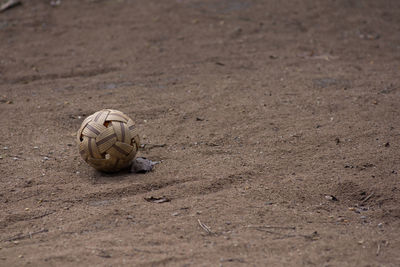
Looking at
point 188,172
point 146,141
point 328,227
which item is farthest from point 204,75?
point 328,227

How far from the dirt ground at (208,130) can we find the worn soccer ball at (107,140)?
220 millimetres

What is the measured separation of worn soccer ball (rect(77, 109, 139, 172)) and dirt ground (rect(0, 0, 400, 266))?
22 centimetres

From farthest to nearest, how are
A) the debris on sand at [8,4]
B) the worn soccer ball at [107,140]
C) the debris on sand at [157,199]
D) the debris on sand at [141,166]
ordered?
1. the debris on sand at [8,4]
2. the debris on sand at [141,166]
3. the worn soccer ball at [107,140]
4. the debris on sand at [157,199]

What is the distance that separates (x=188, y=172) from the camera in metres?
4.77

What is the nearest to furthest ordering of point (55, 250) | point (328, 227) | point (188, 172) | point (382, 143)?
point (55, 250)
point (328, 227)
point (188, 172)
point (382, 143)

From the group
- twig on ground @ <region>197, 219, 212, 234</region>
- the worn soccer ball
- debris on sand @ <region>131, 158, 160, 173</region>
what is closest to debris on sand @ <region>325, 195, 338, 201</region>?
twig on ground @ <region>197, 219, 212, 234</region>

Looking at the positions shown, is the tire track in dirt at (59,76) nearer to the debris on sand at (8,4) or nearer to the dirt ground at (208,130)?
the dirt ground at (208,130)

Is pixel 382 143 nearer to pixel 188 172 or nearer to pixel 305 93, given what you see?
pixel 305 93

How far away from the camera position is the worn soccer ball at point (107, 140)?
4500mm

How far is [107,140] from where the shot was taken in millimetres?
4492

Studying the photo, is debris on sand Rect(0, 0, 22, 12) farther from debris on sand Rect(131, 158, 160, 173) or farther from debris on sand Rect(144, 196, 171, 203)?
debris on sand Rect(144, 196, 171, 203)

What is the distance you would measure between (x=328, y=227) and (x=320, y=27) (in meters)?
6.08

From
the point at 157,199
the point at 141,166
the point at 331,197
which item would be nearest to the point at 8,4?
the point at 141,166

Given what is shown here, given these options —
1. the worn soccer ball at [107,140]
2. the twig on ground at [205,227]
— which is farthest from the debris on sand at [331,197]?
the worn soccer ball at [107,140]
